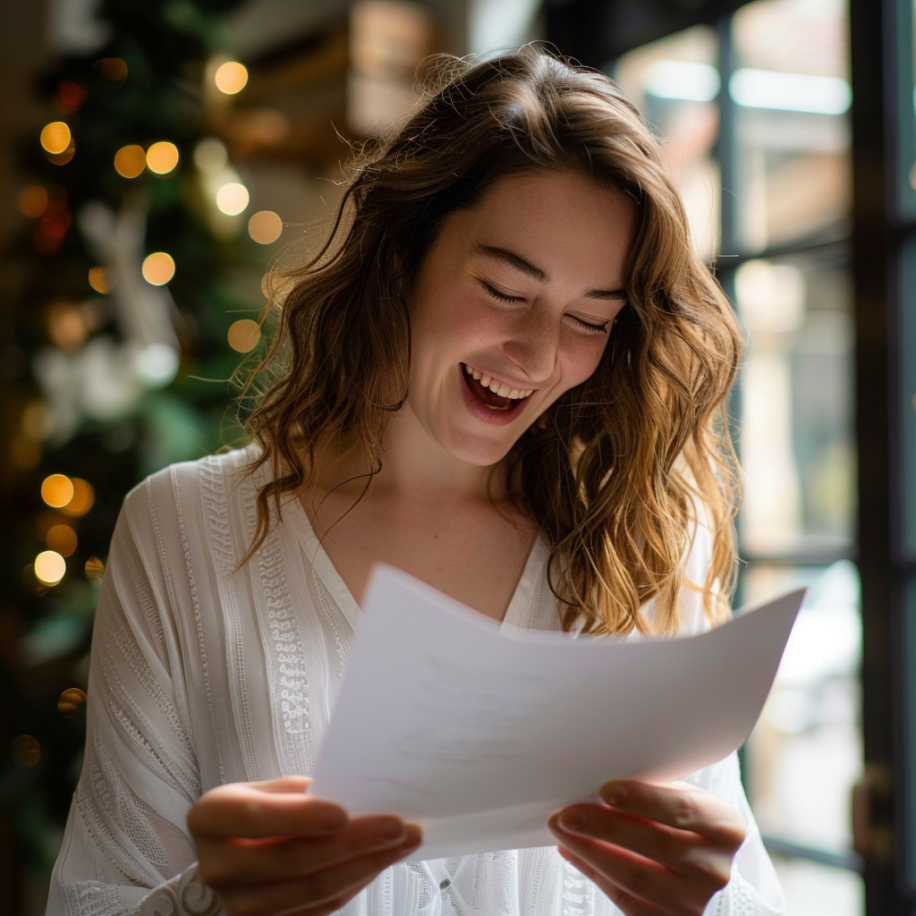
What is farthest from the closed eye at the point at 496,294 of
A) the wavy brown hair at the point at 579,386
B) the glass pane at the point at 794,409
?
the glass pane at the point at 794,409

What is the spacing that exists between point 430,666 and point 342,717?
2.4 inches

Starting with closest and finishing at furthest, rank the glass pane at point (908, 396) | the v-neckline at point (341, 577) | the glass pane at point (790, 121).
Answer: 1. the v-neckline at point (341, 577)
2. the glass pane at point (908, 396)
3. the glass pane at point (790, 121)

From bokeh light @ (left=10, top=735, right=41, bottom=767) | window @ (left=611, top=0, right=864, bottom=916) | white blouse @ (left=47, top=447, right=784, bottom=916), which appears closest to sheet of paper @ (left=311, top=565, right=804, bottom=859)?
white blouse @ (left=47, top=447, right=784, bottom=916)

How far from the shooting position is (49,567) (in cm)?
212

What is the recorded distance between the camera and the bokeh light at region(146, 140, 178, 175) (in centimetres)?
210

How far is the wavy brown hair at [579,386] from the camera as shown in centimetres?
99

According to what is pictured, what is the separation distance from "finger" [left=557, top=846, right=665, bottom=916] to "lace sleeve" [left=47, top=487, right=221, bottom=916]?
0.37 metres

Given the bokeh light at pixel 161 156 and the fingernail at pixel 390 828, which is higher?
the bokeh light at pixel 161 156

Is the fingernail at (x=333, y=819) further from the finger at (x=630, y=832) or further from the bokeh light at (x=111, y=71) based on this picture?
the bokeh light at (x=111, y=71)

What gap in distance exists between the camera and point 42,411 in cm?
230

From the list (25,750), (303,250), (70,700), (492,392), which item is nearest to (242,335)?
(303,250)

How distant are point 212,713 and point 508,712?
449 mm

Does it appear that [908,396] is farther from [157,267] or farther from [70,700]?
[70,700]

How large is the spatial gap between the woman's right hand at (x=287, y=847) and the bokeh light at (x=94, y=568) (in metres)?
1.42
